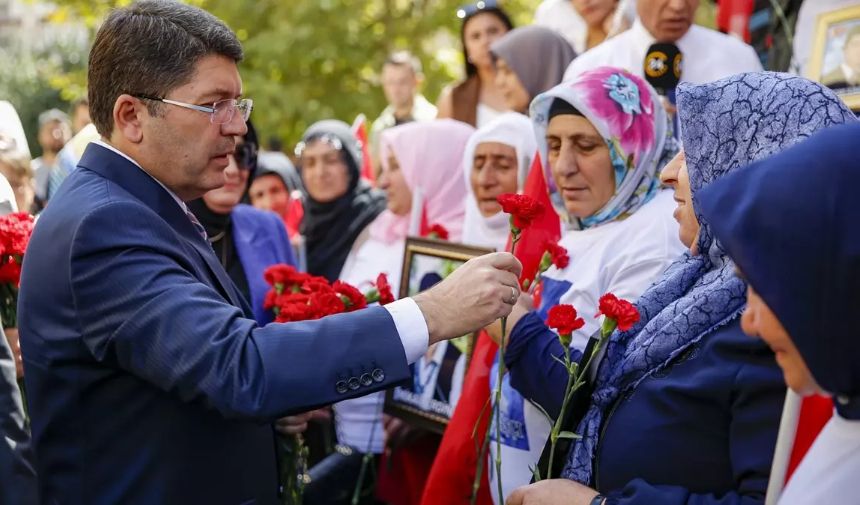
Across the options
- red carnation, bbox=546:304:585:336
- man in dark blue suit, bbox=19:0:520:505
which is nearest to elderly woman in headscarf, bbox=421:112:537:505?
red carnation, bbox=546:304:585:336

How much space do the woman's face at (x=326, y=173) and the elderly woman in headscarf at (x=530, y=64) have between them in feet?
5.22

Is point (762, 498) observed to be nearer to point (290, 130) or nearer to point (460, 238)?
point (460, 238)

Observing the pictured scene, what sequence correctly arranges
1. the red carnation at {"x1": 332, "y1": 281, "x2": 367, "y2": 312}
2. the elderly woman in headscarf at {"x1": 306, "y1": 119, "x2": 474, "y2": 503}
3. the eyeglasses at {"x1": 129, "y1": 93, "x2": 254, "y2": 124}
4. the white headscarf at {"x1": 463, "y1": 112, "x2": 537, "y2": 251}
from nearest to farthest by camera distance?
the eyeglasses at {"x1": 129, "y1": 93, "x2": 254, "y2": 124} → the red carnation at {"x1": 332, "y1": 281, "x2": 367, "y2": 312} → the white headscarf at {"x1": 463, "y1": 112, "x2": 537, "y2": 251} → the elderly woman in headscarf at {"x1": 306, "y1": 119, "x2": 474, "y2": 503}

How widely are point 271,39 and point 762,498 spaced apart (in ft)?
47.2

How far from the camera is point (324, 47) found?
51.4ft

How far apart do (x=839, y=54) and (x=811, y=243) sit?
331 cm

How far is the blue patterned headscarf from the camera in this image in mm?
2355

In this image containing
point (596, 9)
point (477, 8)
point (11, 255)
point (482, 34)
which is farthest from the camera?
point (477, 8)

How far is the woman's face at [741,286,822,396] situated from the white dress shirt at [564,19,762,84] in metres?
3.42

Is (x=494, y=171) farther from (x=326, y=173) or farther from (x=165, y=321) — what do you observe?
(x=165, y=321)

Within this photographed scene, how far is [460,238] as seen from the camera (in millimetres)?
5766

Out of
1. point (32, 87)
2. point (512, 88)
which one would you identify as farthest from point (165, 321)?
point (32, 87)

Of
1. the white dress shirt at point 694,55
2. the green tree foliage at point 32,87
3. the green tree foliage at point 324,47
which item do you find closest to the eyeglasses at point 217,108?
the white dress shirt at point 694,55

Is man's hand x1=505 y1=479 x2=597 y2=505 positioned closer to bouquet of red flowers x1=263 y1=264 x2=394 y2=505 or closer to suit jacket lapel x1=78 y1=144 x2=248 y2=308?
bouquet of red flowers x1=263 y1=264 x2=394 y2=505
